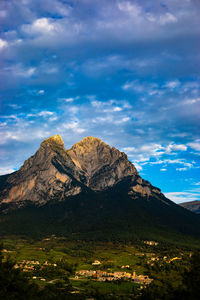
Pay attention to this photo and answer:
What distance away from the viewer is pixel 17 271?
10862 cm

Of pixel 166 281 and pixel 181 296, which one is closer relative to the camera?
pixel 181 296

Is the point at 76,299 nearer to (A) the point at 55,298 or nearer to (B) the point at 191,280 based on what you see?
(A) the point at 55,298

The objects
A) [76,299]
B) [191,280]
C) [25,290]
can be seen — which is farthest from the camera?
[76,299]

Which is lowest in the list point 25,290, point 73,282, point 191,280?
point 73,282

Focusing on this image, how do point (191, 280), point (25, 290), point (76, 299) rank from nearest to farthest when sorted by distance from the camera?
point (191, 280)
point (25, 290)
point (76, 299)

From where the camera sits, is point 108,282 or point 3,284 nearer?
point 3,284

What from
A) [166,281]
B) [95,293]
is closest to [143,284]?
[166,281]

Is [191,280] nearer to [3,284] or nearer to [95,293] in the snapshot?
[3,284]

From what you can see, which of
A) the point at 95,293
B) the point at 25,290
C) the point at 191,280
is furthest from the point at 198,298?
the point at 95,293

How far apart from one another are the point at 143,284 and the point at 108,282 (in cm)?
2336

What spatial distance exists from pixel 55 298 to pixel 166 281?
98.5 metres

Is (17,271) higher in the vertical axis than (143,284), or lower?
higher

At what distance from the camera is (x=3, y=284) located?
9956cm

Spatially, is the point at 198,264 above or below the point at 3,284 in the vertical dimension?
above
